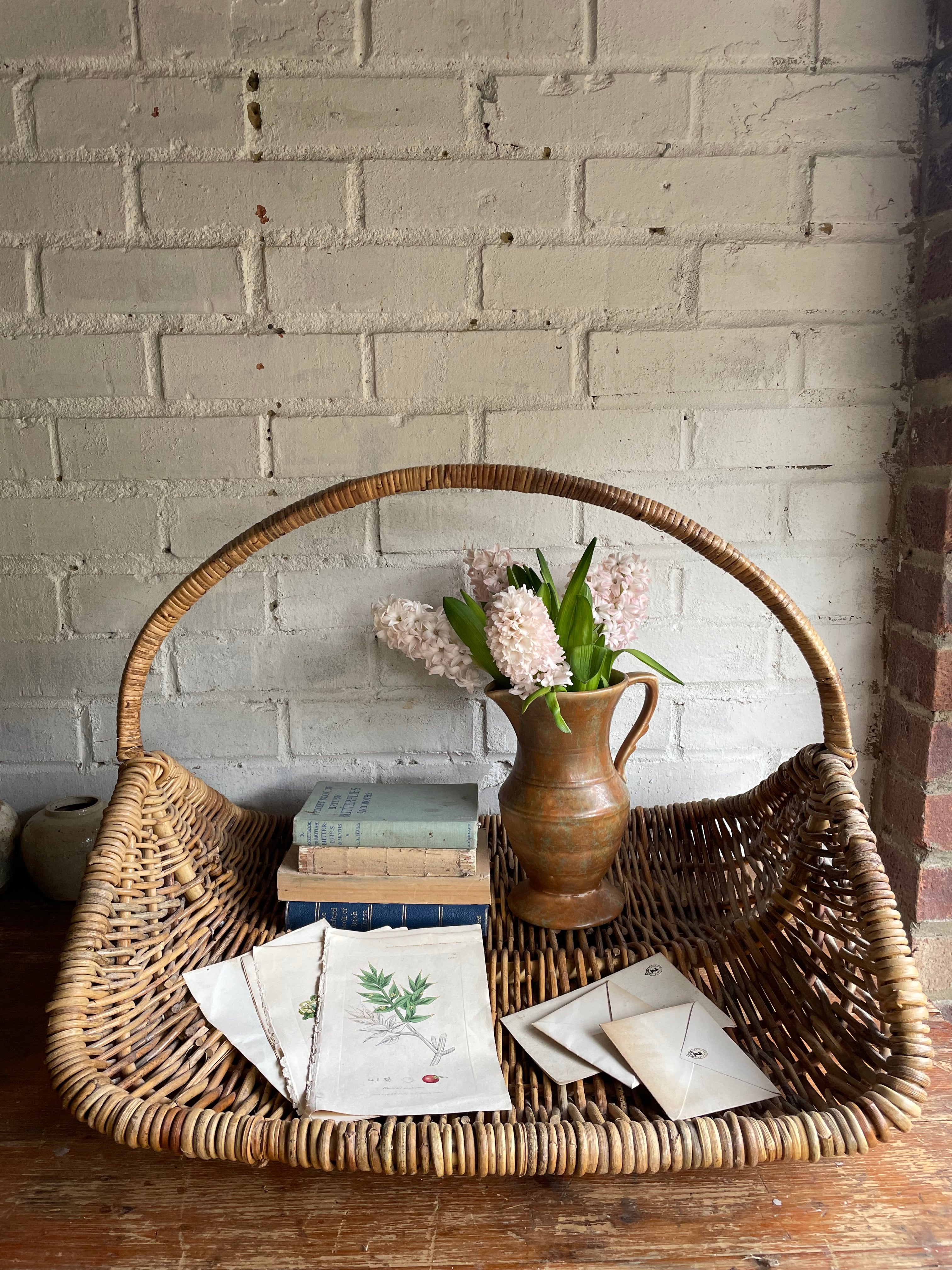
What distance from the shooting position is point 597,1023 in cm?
76

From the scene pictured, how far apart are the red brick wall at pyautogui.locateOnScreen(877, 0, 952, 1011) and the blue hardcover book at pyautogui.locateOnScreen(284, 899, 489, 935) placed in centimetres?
55

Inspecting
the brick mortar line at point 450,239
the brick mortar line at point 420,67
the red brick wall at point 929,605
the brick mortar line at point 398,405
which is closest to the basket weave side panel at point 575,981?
the red brick wall at point 929,605

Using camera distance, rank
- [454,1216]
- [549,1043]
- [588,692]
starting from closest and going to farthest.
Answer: [454,1216], [549,1043], [588,692]

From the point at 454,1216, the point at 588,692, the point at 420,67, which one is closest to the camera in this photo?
the point at 454,1216

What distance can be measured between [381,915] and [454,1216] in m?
0.31

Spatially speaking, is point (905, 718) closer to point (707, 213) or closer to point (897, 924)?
point (897, 924)

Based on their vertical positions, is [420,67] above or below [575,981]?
above

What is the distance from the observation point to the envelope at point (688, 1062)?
66 cm

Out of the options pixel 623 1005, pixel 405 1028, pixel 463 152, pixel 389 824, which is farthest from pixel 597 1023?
pixel 463 152

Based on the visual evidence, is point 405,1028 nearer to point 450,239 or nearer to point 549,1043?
point 549,1043

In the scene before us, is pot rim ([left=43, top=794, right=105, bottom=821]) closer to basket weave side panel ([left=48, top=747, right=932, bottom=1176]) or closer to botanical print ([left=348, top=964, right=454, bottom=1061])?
basket weave side panel ([left=48, top=747, right=932, bottom=1176])

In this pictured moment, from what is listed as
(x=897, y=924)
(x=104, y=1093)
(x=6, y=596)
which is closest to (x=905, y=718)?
(x=897, y=924)

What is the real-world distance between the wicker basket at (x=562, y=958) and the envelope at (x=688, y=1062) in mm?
Answer: 19

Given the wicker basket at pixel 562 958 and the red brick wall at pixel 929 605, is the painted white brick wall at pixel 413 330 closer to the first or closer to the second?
the red brick wall at pixel 929 605
